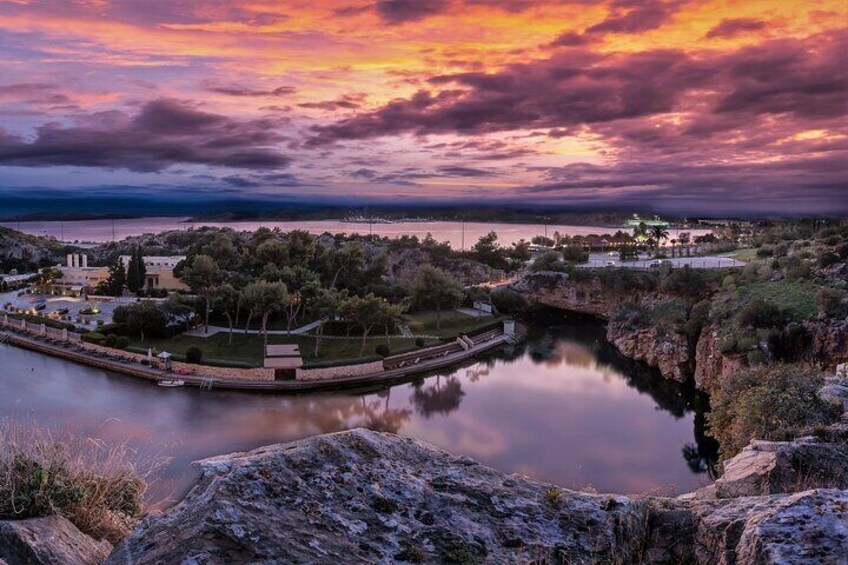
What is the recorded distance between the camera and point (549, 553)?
2.99 meters

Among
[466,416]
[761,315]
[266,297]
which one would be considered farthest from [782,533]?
[266,297]

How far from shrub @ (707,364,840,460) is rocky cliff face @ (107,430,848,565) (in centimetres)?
623

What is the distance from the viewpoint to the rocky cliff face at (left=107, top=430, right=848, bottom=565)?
8.29 feet

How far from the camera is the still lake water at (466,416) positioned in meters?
20.3

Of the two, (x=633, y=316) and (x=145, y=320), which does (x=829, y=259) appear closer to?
(x=633, y=316)

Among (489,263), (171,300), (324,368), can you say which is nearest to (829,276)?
(324,368)

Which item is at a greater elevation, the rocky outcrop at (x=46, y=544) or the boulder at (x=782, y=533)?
the boulder at (x=782, y=533)

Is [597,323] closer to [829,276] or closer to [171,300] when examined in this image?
[829,276]

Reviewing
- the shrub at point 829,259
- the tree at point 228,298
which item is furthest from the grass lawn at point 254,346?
the shrub at point 829,259

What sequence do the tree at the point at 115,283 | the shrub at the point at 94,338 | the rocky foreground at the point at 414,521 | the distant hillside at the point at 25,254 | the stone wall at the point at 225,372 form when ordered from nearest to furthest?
the rocky foreground at the point at 414,521, the stone wall at the point at 225,372, the shrub at the point at 94,338, the tree at the point at 115,283, the distant hillside at the point at 25,254

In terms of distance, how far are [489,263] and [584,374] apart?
3875 centimetres

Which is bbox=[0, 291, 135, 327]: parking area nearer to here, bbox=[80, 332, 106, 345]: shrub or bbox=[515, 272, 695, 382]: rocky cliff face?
bbox=[80, 332, 106, 345]: shrub

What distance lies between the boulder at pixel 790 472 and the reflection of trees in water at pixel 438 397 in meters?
21.7

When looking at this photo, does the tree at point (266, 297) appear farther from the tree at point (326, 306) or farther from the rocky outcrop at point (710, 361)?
the rocky outcrop at point (710, 361)
